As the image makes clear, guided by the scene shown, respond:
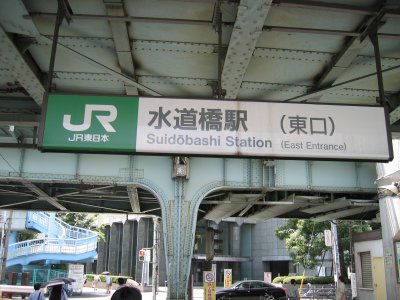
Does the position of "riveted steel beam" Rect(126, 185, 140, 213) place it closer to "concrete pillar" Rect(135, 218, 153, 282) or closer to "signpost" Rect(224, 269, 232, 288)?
"signpost" Rect(224, 269, 232, 288)

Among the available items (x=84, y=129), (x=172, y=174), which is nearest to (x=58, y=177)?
(x=172, y=174)

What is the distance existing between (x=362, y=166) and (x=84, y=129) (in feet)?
41.2

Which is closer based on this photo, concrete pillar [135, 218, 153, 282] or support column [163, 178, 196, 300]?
support column [163, 178, 196, 300]

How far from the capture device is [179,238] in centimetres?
1409

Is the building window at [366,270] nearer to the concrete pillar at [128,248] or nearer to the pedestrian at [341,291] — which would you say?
the pedestrian at [341,291]

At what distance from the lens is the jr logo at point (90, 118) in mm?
5352

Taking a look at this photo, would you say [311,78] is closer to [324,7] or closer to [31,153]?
[324,7]

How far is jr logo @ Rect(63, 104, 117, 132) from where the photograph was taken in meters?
5.35

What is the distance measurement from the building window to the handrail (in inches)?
1005

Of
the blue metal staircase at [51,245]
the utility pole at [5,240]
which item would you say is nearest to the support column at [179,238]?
the utility pole at [5,240]

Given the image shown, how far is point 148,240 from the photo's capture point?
55344mm

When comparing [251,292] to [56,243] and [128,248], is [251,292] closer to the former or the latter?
[56,243]

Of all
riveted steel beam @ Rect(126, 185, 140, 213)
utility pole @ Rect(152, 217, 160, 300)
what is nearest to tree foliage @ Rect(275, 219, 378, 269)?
utility pole @ Rect(152, 217, 160, 300)

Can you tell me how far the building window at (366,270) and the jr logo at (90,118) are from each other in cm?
1825
